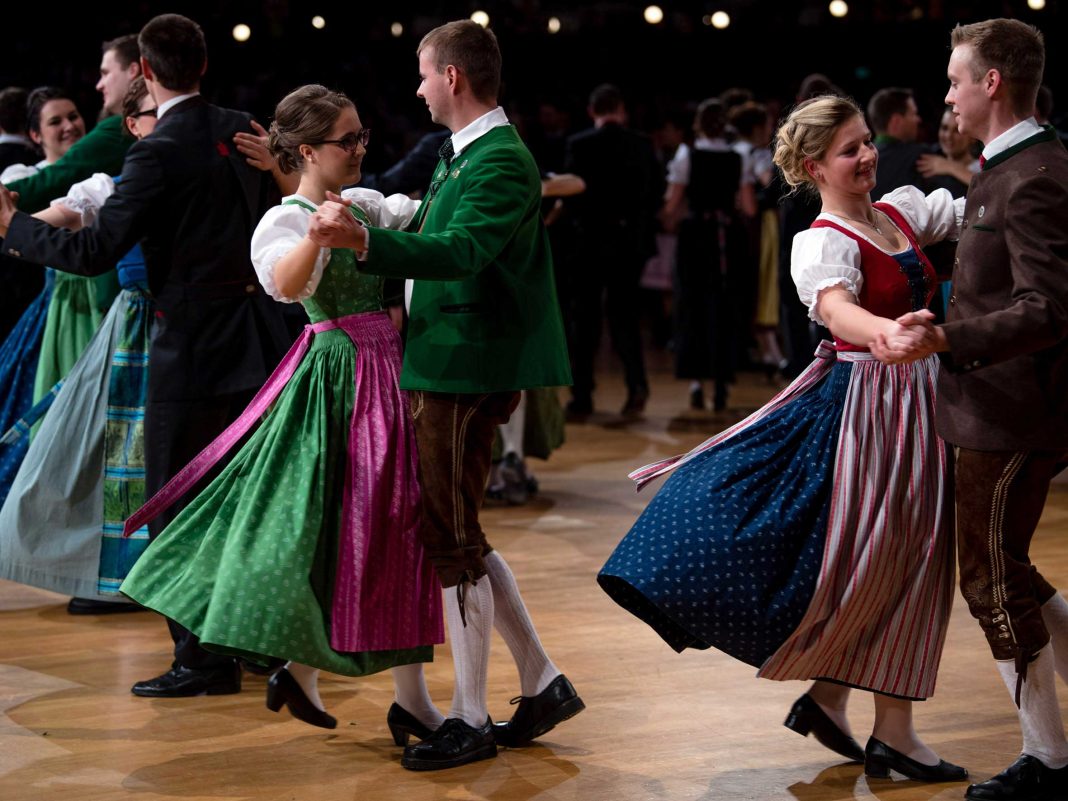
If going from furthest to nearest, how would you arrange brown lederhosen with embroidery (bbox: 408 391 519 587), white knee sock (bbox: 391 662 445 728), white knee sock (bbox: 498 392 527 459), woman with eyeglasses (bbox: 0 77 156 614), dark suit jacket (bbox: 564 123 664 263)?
dark suit jacket (bbox: 564 123 664 263)
white knee sock (bbox: 498 392 527 459)
woman with eyeglasses (bbox: 0 77 156 614)
white knee sock (bbox: 391 662 445 728)
brown lederhosen with embroidery (bbox: 408 391 519 587)

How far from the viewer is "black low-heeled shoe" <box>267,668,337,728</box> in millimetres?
2975

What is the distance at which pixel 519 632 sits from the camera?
3057 millimetres

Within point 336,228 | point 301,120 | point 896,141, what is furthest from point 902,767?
point 896,141

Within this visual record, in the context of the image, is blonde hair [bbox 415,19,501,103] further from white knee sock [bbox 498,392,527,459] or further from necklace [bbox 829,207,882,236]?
white knee sock [bbox 498,392,527,459]

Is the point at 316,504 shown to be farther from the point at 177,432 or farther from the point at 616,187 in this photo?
the point at 616,187

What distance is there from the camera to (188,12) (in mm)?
10969

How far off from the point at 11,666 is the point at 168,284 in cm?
98

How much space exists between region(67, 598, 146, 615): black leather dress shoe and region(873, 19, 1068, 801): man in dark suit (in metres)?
2.37

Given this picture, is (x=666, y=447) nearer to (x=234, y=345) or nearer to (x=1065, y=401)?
(x=234, y=345)

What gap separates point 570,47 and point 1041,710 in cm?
1043

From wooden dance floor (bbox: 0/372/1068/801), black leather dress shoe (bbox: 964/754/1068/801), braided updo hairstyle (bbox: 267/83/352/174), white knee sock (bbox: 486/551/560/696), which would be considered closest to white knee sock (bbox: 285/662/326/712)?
wooden dance floor (bbox: 0/372/1068/801)

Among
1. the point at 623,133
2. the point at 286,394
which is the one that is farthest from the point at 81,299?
the point at 623,133

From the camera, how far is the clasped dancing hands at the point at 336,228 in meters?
2.61

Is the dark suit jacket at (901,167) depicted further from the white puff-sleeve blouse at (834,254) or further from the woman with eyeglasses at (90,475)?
the woman with eyeglasses at (90,475)
